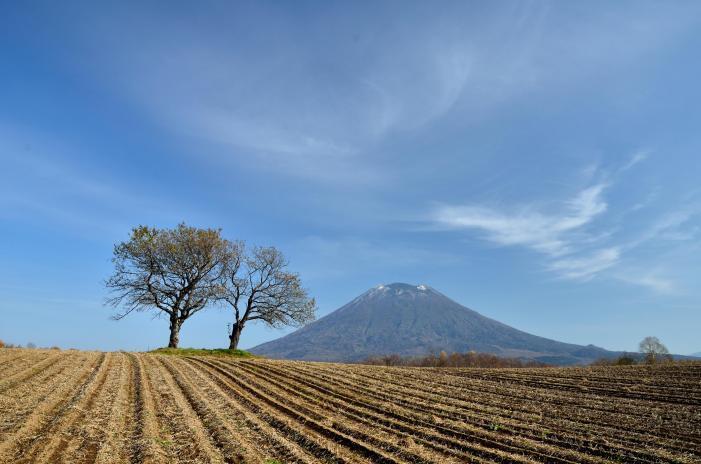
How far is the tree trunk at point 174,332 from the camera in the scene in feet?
163

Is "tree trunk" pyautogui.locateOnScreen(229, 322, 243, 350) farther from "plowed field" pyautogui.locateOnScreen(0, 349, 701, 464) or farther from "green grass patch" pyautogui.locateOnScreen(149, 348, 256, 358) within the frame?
"plowed field" pyautogui.locateOnScreen(0, 349, 701, 464)

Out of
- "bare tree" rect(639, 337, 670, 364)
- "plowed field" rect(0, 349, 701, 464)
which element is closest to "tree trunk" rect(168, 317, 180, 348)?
"plowed field" rect(0, 349, 701, 464)

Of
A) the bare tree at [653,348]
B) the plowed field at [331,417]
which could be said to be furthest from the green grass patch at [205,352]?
the bare tree at [653,348]

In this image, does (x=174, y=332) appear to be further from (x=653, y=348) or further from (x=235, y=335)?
(x=653, y=348)

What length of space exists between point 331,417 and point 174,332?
38.9 meters

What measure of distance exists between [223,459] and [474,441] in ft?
26.6

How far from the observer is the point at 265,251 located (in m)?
55.8

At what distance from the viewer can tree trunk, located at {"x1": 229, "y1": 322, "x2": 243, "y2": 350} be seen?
5266 cm

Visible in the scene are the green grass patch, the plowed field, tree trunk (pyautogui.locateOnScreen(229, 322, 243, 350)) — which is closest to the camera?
the plowed field

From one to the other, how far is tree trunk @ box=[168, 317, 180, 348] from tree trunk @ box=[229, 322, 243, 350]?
6.21 metres

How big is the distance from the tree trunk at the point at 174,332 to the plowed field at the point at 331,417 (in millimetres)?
20767

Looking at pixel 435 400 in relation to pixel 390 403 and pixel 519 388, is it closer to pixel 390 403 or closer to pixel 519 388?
pixel 390 403

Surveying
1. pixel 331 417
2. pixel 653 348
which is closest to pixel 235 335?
pixel 331 417

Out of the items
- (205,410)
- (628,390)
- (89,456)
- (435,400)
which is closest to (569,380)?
(628,390)
